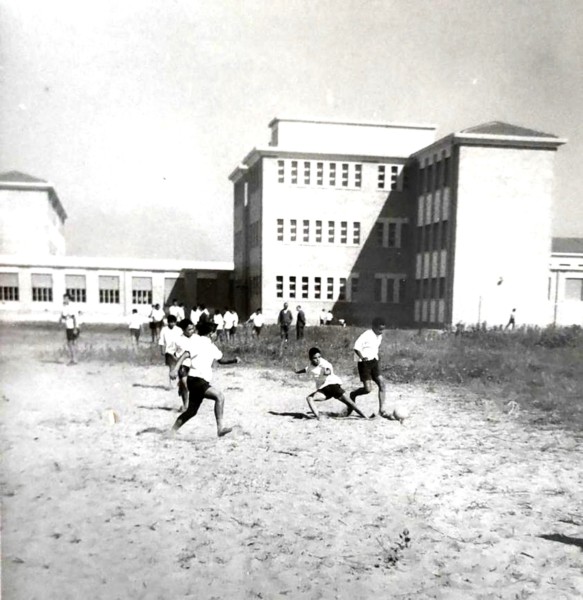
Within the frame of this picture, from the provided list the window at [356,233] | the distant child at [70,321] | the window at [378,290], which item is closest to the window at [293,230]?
the window at [356,233]

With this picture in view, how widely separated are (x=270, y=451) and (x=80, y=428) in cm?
279

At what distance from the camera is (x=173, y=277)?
1016 inches

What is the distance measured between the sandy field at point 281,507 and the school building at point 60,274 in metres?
0.88

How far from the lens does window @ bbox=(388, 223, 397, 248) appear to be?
35.5 meters

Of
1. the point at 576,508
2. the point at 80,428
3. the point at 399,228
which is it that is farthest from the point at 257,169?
the point at 576,508

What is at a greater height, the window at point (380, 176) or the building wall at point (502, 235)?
the window at point (380, 176)

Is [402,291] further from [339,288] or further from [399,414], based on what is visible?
[399,414]

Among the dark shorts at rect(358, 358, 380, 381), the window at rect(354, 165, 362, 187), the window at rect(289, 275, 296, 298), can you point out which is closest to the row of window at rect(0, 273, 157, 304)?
the dark shorts at rect(358, 358, 380, 381)

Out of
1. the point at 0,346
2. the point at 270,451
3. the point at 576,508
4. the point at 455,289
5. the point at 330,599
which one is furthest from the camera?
the point at 455,289

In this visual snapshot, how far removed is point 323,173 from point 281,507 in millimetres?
29653

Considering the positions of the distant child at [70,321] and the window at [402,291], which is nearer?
the distant child at [70,321]

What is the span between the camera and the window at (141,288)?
1933 cm

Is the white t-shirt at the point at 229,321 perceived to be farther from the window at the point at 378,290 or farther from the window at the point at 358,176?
the window at the point at 358,176

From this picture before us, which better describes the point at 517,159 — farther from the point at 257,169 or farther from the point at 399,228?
the point at 257,169
